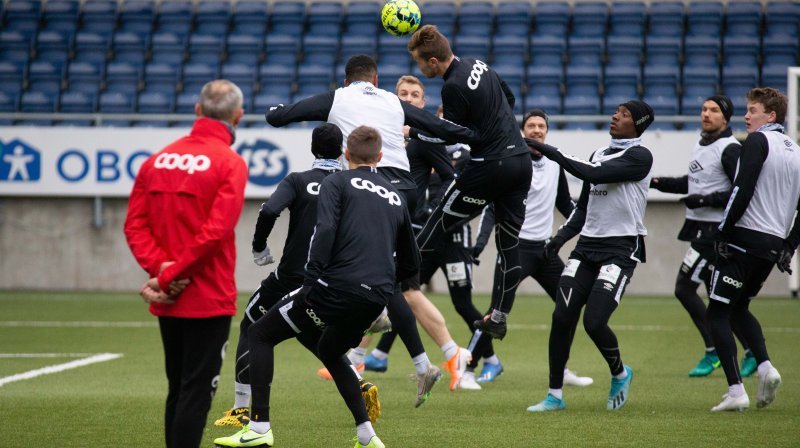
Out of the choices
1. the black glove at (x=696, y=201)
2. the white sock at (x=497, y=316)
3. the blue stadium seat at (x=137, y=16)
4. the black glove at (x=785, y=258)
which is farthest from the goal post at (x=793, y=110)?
the blue stadium seat at (x=137, y=16)

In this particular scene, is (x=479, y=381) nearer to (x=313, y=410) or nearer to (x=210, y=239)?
(x=313, y=410)

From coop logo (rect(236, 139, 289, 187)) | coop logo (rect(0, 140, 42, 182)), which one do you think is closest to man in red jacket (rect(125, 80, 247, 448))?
coop logo (rect(236, 139, 289, 187))

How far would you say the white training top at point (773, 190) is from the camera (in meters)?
8.02

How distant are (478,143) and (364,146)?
5.72ft

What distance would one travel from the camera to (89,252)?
19.9m

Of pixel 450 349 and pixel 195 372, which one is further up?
pixel 195 372

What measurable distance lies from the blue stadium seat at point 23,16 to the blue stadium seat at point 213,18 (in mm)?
3468

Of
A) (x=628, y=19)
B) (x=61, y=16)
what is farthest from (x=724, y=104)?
(x=61, y=16)

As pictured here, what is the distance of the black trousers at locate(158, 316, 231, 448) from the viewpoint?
16.8 feet

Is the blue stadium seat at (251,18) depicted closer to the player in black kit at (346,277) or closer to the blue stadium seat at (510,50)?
the blue stadium seat at (510,50)

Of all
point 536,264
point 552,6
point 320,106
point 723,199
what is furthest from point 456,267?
point 552,6

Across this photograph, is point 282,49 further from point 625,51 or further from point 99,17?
point 625,51

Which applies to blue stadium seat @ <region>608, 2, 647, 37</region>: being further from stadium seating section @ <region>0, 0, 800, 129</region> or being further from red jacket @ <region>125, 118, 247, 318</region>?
red jacket @ <region>125, 118, 247, 318</region>

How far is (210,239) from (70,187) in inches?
604
